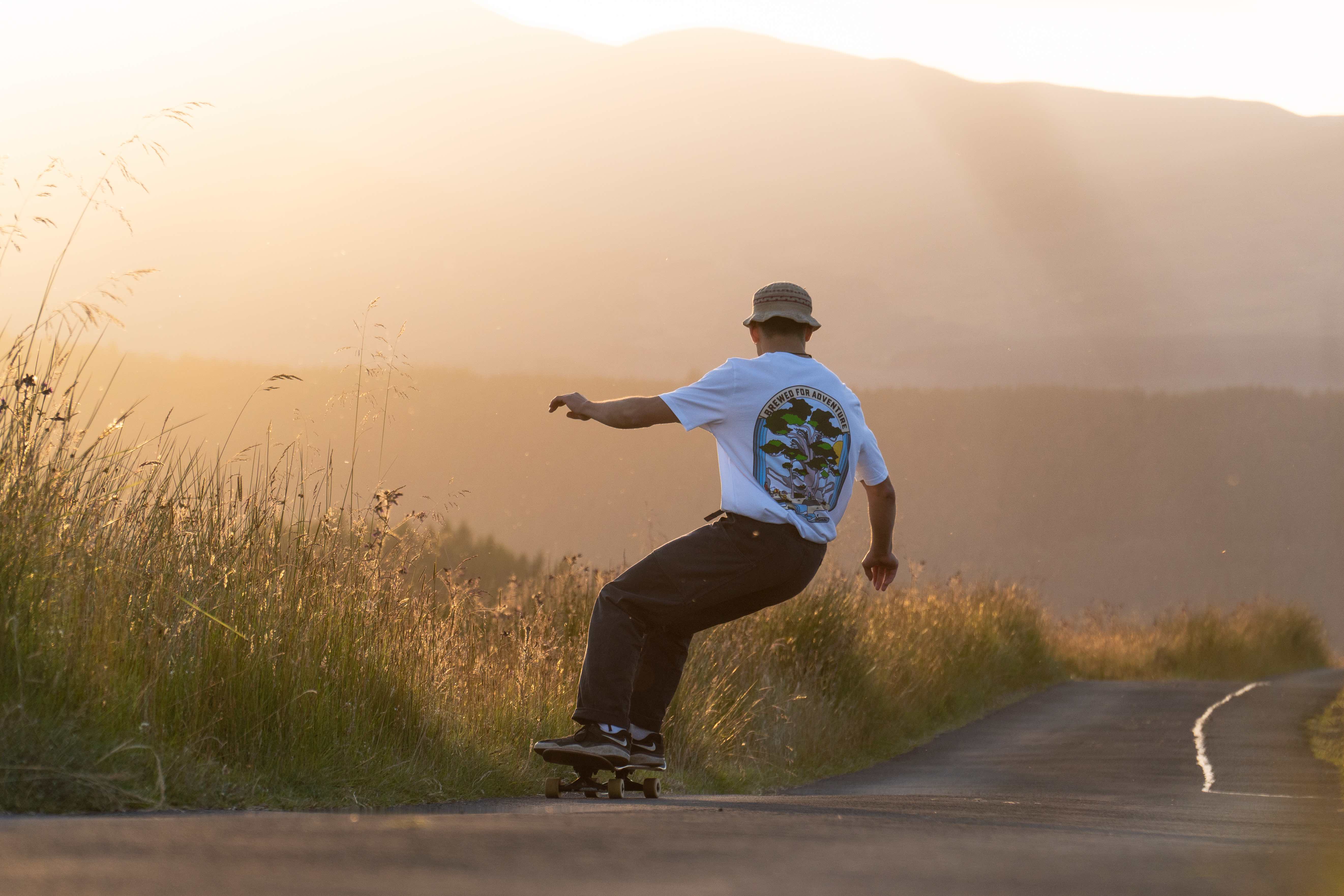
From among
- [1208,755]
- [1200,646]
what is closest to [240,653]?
[1208,755]

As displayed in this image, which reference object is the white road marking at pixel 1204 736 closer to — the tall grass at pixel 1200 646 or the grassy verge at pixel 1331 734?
the grassy verge at pixel 1331 734

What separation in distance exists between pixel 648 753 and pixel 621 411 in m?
1.45

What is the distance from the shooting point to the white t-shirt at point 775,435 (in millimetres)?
5812

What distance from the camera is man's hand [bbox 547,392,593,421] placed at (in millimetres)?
5672

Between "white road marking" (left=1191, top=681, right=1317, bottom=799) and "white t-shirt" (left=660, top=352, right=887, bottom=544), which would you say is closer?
"white t-shirt" (left=660, top=352, right=887, bottom=544)

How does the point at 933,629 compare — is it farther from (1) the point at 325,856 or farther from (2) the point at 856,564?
(1) the point at 325,856

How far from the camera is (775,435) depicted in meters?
5.86

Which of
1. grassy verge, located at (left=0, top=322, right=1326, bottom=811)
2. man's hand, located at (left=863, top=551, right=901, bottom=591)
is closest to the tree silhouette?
man's hand, located at (left=863, top=551, right=901, bottom=591)

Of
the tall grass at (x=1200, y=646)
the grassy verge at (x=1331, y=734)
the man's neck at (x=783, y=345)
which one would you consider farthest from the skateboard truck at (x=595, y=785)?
the tall grass at (x=1200, y=646)

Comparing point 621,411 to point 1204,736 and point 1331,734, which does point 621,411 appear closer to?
point 1204,736

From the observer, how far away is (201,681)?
5504 millimetres

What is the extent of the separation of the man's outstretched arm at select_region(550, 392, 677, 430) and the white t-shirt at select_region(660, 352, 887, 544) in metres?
0.05

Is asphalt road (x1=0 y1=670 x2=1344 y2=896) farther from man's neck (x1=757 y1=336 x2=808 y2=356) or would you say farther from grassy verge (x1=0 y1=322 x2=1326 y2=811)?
man's neck (x1=757 y1=336 x2=808 y2=356)

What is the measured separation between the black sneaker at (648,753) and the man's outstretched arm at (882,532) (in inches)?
50.3
